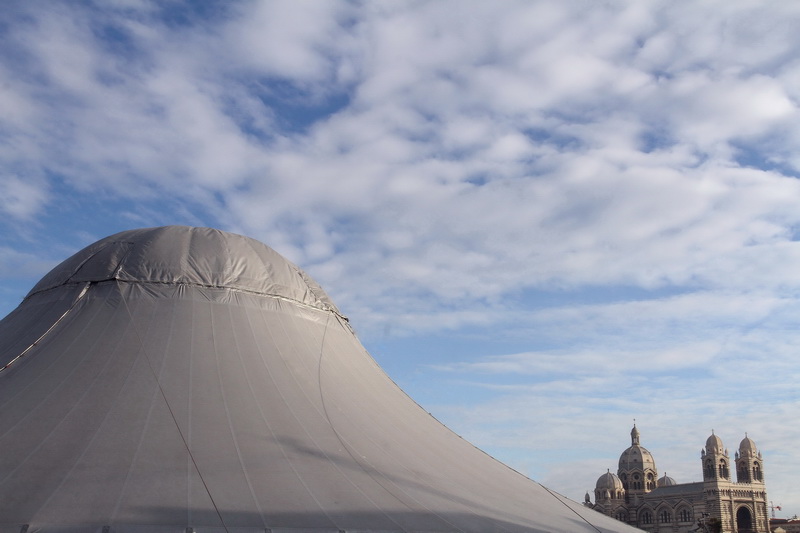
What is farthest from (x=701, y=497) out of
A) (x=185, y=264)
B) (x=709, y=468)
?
(x=185, y=264)

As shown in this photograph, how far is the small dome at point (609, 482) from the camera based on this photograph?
83250mm

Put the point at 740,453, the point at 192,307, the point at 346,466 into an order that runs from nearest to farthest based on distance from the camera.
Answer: the point at 346,466
the point at 192,307
the point at 740,453

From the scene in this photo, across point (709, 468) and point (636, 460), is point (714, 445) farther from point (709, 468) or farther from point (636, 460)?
point (636, 460)

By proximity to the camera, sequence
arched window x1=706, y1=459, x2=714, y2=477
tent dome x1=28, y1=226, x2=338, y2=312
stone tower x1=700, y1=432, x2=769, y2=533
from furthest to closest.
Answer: arched window x1=706, y1=459, x2=714, y2=477 → stone tower x1=700, y1=432, x2=769, y2=533 → tent dome x1=28, y1=226, x2=338, y2=312

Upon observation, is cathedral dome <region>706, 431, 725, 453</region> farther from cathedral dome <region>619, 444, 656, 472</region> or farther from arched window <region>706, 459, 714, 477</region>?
cathedral dome <region>619, 444, 656, 472</region>

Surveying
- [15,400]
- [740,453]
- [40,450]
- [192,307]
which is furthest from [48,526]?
[740,453]

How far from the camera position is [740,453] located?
8106 cm

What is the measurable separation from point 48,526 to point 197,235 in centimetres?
663

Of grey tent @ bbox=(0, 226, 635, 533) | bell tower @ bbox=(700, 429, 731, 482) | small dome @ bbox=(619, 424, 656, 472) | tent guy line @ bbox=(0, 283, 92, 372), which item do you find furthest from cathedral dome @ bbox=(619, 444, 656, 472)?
tent guy line @ bbox=(0, 283, 92, 372)

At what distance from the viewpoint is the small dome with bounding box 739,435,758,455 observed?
80.3 meters

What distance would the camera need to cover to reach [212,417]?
10016mm

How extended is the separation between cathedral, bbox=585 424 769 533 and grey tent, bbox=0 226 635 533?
68162 mm

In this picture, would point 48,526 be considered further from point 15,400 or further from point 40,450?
point 15,400

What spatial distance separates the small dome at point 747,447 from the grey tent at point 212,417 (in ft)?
255
